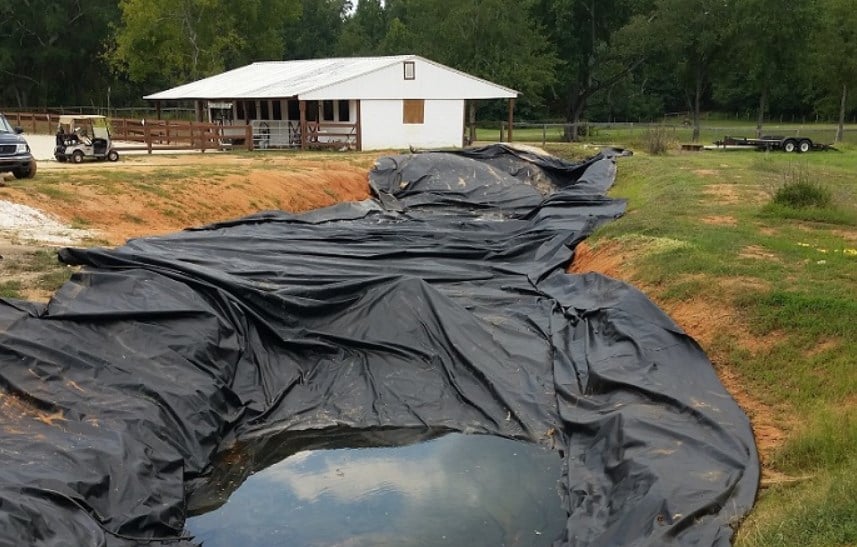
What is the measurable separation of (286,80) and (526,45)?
1327 centimetres

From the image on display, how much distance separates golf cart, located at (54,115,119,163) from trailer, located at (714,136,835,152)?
2165cm

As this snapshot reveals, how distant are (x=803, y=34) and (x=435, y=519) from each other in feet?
115

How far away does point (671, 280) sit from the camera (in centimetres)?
914

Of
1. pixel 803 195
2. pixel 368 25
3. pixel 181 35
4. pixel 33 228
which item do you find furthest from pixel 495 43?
pixel 368 25

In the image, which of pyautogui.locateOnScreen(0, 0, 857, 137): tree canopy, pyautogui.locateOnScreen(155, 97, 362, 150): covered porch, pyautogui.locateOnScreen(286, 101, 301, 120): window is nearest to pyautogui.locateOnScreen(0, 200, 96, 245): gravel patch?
pyautogui.locateOnScreen(155, 97, 362, 150): covered porch

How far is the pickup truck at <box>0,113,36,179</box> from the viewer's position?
1459 centimetres

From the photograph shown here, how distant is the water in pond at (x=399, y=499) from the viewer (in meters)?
5.73

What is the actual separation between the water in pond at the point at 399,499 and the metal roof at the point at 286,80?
1961 centimetres

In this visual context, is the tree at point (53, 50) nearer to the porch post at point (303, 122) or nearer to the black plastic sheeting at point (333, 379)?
the porch post at point (303, 122)

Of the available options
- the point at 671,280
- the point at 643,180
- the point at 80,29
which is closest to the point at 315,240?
the point at 671,280

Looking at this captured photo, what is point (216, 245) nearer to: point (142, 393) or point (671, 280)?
point (142, 393)

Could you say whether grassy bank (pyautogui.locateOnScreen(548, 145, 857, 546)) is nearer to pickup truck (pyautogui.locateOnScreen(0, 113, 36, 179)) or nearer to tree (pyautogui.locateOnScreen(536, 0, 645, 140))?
pickup truck (pyautogui.locateOnScreen(0, 113, 36, 179))

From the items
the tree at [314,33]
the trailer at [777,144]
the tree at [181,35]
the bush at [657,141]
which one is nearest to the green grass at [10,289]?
the bush at [657,141]

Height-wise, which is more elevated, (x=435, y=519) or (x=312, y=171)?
(x=312, y=171)
